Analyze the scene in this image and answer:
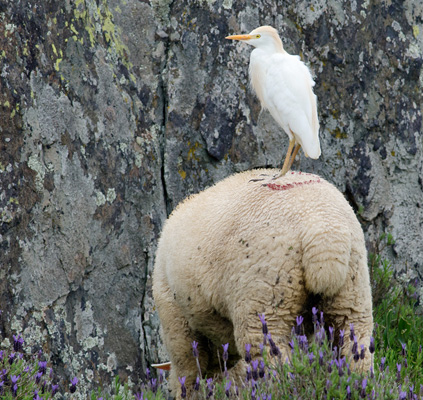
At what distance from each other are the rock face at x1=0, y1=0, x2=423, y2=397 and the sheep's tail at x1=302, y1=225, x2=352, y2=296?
2378 millimetres

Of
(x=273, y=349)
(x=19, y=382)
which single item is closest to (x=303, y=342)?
(x=273, y=349)

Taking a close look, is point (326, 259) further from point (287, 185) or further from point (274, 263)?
point (287, 185)

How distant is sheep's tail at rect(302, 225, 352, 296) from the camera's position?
3.13 m

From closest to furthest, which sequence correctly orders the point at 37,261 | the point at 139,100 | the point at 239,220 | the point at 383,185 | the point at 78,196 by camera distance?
the point at 239,220 < the point at 37,261 < the point at 78,196 < the point at 139,100 < the point at 383,185

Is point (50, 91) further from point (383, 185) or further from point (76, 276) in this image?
point (383, 185)

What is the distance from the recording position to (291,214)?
3.33m

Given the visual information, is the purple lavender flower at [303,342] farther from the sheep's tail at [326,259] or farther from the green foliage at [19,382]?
the green foliage at [19,382]

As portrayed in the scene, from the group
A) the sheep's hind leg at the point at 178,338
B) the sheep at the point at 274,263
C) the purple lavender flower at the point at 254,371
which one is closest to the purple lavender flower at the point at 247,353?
the purple lavender flower at the point at 254,371

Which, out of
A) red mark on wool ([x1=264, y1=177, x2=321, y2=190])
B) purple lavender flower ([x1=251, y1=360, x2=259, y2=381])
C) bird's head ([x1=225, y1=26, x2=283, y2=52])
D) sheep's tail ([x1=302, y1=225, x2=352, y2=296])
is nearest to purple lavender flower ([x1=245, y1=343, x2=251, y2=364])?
purple lavender flower ([x1=251, y1=360, x2=259, y2=381])

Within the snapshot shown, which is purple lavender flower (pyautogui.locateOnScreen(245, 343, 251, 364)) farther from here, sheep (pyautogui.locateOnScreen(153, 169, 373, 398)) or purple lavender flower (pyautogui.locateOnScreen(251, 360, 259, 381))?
sheep (pyautogui.locateOnScreen(153, 169, 373, 398))

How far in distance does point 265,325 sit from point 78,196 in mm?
2500

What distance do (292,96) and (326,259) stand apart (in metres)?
1.54

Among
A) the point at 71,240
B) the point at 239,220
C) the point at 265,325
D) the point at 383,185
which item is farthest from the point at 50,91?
the point at 383,185

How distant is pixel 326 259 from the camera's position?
3131 mm
